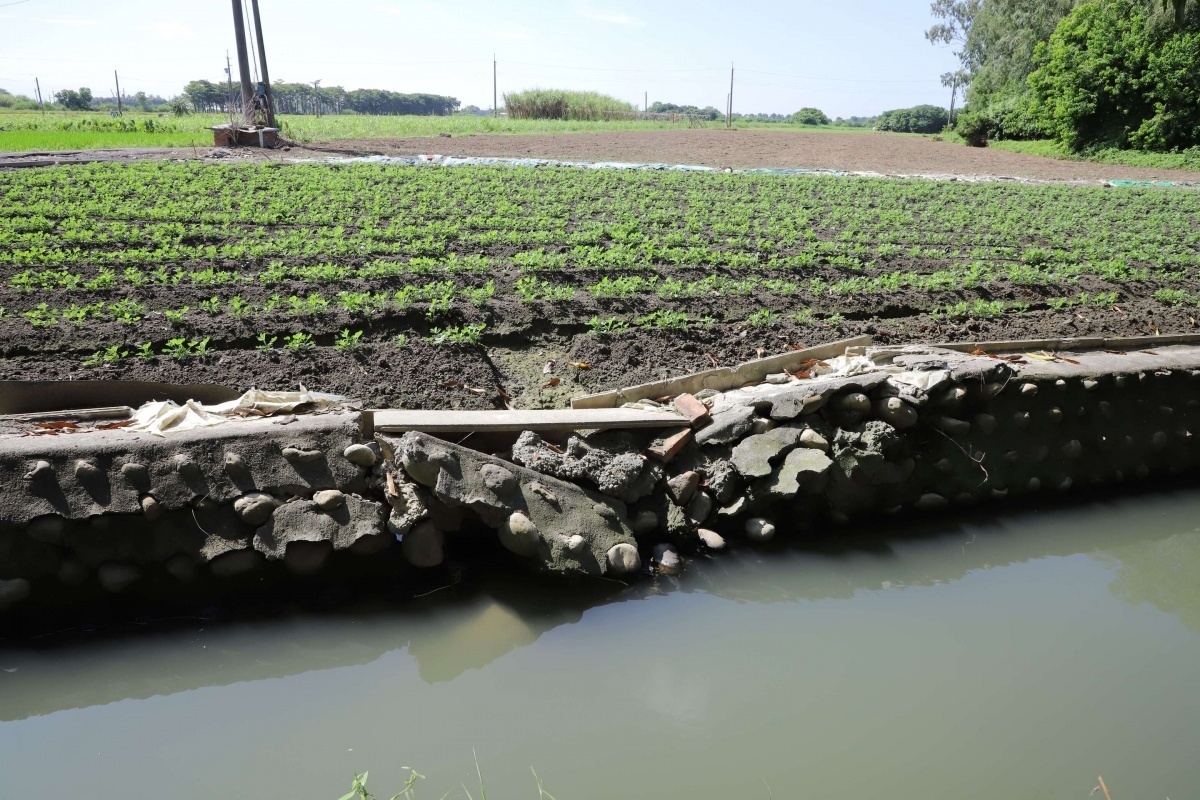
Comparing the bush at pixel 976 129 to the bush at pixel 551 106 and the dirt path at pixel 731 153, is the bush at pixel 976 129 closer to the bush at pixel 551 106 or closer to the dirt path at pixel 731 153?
the dirt path at pixel 731 153

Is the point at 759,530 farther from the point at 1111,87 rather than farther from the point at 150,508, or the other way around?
the point at 1111,87

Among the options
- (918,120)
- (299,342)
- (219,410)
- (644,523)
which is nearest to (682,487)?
(644,523)

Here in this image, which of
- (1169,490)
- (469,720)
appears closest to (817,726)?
(469,720)

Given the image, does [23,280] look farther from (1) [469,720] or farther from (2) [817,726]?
(2) [817,726]

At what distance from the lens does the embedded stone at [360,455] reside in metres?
4.08

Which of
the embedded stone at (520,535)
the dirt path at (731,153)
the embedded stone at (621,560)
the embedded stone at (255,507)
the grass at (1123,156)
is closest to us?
the embedded stone at (255,507)

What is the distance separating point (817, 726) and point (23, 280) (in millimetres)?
6717

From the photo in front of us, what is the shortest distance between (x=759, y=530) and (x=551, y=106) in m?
33.9

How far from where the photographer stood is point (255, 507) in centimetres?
384

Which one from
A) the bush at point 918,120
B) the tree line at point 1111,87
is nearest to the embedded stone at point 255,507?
the tree line at point 1111,87

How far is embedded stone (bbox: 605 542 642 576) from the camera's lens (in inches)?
166

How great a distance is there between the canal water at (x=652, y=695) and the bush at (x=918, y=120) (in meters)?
45.2

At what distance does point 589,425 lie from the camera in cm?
461

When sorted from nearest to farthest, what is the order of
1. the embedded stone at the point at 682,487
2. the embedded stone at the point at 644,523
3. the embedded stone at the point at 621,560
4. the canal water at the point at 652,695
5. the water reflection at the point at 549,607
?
the canal water at the point at 652,695, the water reflection at the point at 549,607, the embedded stone at the point at 621,560, the embedded stone at the point at 644,523, the embedded stone at the point at 682,487
